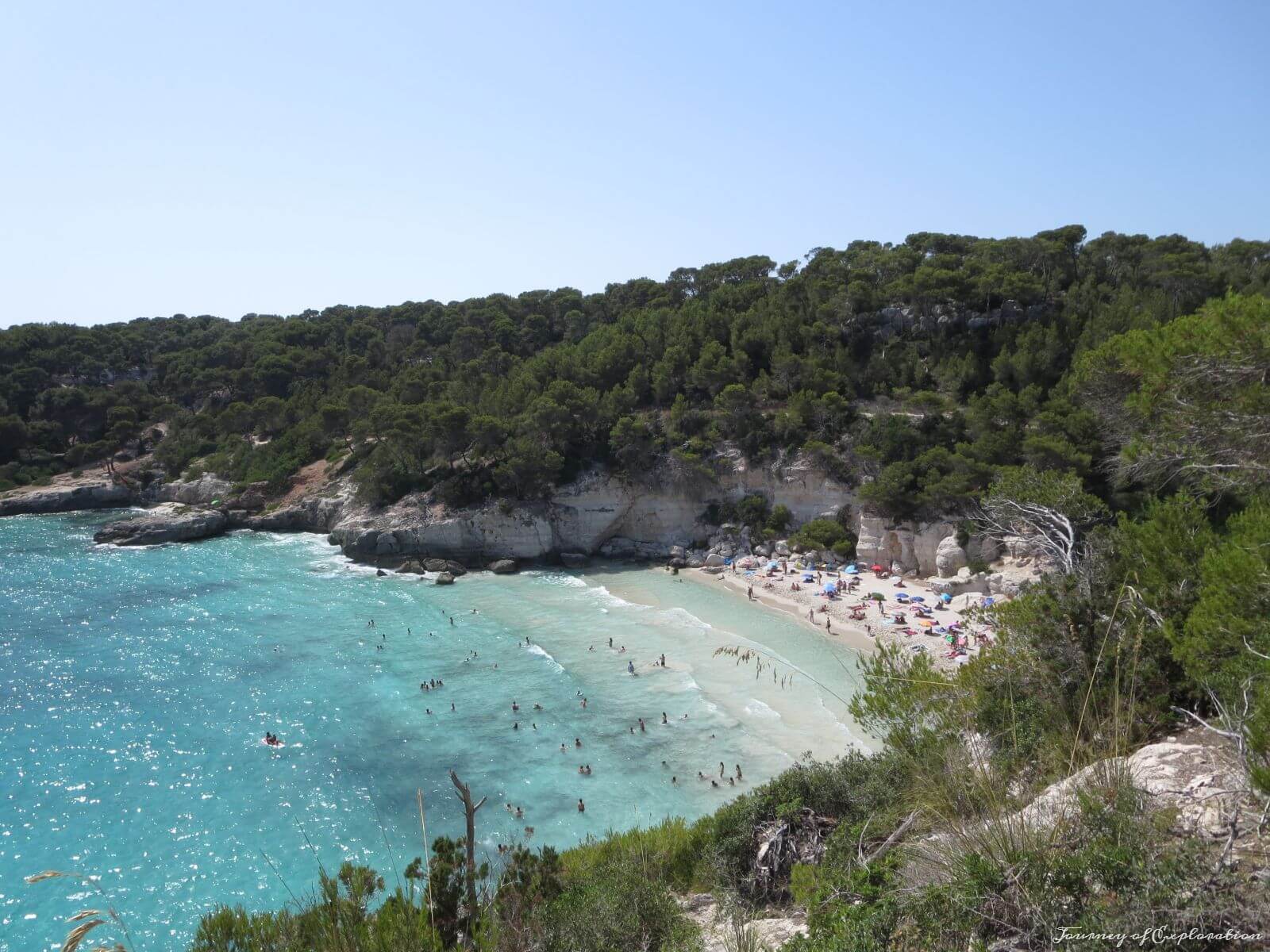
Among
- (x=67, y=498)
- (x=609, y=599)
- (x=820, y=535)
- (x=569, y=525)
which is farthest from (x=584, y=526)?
(x=67, y=498)

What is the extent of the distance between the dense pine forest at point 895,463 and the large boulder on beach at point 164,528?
15.9 feet

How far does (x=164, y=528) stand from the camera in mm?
44688

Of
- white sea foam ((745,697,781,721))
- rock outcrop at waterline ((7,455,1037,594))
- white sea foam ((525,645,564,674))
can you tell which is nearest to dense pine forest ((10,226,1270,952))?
rock outcrop at waterline ((7,455,1037,594))

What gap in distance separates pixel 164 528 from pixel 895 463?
4459cm

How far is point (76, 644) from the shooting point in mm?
28203

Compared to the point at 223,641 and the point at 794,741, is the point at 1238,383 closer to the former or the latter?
the point at 794,741

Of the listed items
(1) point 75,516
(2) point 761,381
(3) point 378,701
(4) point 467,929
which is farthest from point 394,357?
(4) point 467,929

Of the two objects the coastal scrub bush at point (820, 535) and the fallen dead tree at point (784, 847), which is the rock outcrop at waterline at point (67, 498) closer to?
the coastal scrub bush at point (820, 535)

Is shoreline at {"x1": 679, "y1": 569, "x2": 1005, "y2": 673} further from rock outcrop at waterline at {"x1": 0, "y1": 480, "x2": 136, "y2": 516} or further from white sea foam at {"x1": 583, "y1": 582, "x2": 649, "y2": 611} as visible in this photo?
rock outcrop at waterline at {"x1": 0, "y1": 480, "x2": 136, "y2": 516}

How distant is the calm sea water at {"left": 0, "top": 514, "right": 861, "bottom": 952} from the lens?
627 inches

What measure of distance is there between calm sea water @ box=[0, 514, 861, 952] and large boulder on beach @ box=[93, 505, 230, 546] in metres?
7.57

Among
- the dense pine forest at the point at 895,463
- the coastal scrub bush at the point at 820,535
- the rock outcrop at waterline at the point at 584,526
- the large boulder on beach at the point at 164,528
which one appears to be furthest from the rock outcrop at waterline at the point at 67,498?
the coastal scrub bush at the point at 820,535

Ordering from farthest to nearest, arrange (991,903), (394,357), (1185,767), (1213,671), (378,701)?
(394,357)
(378,701)
(1213,671)
(1185,767)
(991,903)

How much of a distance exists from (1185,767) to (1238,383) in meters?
5.39
